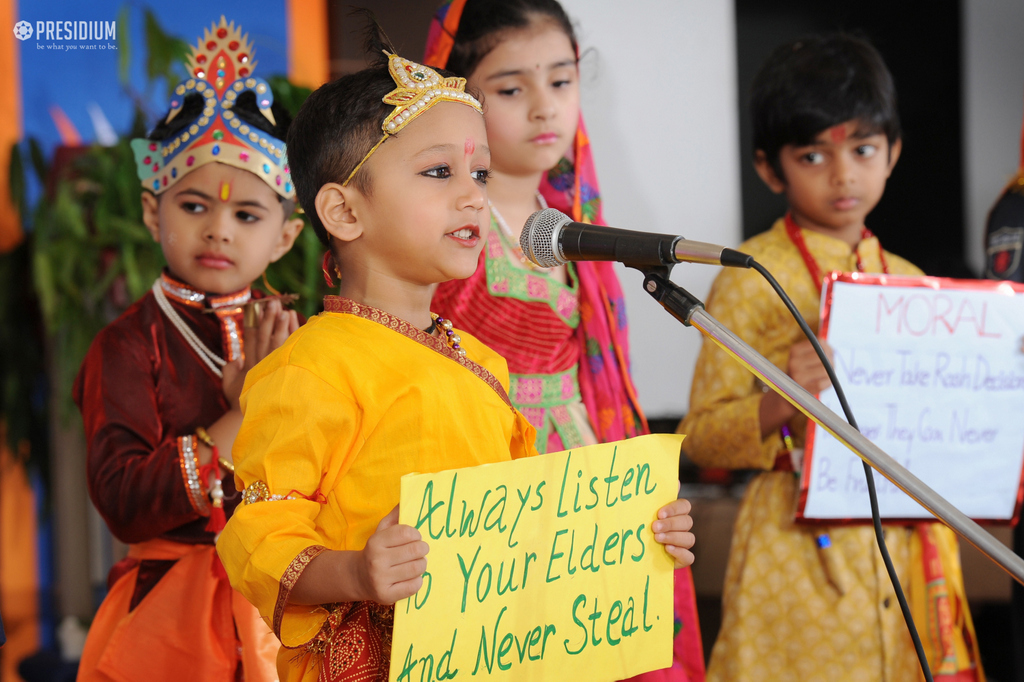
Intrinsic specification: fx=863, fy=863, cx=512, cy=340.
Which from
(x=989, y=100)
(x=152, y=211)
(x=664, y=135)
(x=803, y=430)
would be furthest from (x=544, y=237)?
(x=989, y=100)

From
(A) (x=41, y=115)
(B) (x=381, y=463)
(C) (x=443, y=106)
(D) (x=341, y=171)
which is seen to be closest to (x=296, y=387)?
(B) (x=381, y=463)

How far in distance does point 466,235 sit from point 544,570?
0.41 meters

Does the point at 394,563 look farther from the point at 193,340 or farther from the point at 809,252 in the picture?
the point at 809,252

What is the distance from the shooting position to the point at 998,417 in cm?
161

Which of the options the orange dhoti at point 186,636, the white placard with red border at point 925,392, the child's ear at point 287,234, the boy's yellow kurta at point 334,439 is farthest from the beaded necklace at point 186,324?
the white placard with red border at point 925,392

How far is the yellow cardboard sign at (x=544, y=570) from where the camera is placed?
850mm

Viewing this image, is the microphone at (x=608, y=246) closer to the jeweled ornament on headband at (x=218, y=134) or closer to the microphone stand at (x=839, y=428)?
the microphone stand at (x=839, y=428)

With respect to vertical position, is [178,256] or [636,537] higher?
[178,256]

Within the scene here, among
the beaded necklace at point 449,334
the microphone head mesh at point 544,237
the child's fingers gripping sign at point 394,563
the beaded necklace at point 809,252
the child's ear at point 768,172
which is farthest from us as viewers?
the child's ear at point 768,172

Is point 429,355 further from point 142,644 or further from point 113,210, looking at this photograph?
point 113,210

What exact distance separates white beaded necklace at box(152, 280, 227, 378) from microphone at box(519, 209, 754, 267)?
62 cm

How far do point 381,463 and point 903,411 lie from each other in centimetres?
106

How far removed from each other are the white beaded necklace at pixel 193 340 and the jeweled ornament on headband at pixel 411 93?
18.5 inches

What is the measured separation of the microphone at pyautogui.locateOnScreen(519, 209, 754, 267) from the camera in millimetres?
852
